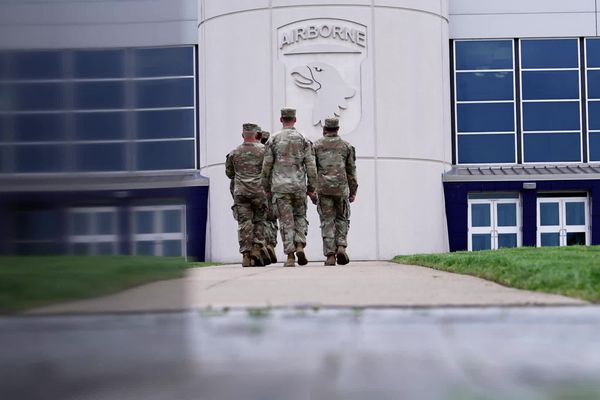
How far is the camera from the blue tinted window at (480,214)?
29.3 m

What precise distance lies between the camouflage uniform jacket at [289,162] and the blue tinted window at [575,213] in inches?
724

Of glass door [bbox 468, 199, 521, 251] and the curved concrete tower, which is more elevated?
the curved concrete tower

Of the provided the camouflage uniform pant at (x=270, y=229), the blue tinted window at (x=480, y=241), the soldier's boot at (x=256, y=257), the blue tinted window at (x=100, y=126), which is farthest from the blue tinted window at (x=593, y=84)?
the blue tinted window at (x=100, y=126)

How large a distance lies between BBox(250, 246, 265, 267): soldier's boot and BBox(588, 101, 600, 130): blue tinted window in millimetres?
19377

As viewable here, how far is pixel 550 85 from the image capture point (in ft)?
100

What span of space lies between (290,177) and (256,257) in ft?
4.88

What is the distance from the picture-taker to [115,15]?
3.83 ft

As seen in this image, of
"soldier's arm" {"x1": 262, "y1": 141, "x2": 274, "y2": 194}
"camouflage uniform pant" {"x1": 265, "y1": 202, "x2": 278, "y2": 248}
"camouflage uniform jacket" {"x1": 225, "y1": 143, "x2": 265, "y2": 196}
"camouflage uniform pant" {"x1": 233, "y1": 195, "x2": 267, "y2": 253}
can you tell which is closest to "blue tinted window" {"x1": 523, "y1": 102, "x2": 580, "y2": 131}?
"camouflage uniform pant" {"x1": 265, "y1": 202, "x2": 278, "y2": 248}

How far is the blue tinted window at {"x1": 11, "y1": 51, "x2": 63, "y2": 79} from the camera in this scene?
3.09ft

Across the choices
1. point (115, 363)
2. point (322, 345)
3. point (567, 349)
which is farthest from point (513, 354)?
point (115, 363)

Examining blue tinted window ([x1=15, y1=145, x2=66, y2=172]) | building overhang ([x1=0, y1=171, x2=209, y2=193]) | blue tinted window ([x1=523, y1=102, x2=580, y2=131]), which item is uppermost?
blue tinted window ([x1=523, y1=102, x2=580, y2=131])

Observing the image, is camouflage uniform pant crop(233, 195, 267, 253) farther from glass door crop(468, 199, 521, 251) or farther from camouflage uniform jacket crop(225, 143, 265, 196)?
glass door crop(468, 199, 521, 251)

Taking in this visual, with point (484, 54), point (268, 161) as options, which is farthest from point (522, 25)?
point (268, 161)

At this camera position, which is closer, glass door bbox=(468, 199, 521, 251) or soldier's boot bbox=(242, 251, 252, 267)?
soldier's boot bbox=(242, 251, 252, 267)
